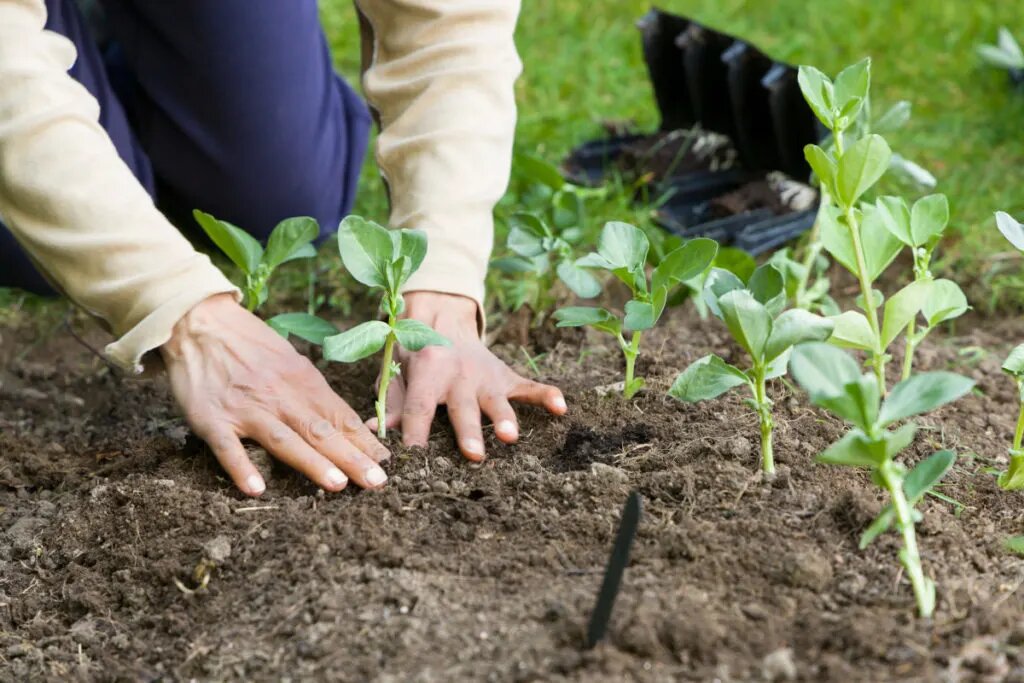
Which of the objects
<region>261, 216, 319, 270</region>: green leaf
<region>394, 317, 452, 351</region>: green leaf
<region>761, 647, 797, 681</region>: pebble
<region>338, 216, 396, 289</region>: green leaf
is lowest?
<region>261, 216, 319, 270</region>: green leaf

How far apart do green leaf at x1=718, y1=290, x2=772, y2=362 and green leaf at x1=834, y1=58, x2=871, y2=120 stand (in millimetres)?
311

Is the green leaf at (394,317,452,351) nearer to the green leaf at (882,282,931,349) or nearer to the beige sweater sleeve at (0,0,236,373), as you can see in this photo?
the beige sweater sleeve at (0,0,236,373)

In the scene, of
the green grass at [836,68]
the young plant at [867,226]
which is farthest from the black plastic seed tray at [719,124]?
the young plant at [867,226]

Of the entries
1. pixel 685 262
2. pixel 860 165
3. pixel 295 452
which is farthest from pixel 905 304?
pixel 295 452

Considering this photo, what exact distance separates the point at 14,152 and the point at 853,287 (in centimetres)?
148

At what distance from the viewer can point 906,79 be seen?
2979 mm

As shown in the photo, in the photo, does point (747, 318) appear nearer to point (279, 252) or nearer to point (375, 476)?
point (375, 476)

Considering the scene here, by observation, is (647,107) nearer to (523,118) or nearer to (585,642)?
(523,118)

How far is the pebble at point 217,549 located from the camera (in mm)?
1218

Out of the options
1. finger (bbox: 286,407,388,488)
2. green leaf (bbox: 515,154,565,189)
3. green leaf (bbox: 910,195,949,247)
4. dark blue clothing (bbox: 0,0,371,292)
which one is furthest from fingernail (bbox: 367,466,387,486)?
dark blue clothing (bbox: 0,0,371,292)

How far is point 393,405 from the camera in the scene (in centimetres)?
151

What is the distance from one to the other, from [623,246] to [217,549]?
606 millimetres

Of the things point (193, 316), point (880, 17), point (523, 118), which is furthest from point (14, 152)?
point (880, 17)

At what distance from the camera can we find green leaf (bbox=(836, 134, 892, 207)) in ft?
4.05
